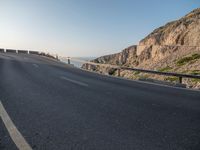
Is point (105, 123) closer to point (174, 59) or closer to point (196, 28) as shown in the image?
point (174, 59)

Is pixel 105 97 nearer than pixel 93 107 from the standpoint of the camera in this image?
No

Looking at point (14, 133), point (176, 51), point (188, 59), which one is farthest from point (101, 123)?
point (176, 51)

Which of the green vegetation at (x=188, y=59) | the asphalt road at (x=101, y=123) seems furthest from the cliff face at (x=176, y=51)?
the asphalt road at (x=101, y=123)

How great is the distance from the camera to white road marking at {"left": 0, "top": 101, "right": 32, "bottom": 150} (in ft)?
13.9

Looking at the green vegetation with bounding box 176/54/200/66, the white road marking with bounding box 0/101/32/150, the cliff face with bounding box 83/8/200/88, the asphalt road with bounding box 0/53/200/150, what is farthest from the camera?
the green vegetation with bounding box 176/54/200/66

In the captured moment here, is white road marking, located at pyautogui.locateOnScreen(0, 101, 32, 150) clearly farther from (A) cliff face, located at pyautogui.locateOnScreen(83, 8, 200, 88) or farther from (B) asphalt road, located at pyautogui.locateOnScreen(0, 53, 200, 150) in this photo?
(A) cliff face, located at pyautogui.locateOnScreen(83, 8, 200, 88)

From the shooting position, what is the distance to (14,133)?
4891mm

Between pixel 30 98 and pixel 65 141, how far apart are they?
4224 mm

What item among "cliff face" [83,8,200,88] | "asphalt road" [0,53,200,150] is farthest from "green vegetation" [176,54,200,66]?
"asphalt road" [0,53,200,150]

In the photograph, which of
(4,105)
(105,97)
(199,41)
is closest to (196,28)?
(199,41)

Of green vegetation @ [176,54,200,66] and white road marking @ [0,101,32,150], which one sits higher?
green vegetation @ [176,54,200,66]

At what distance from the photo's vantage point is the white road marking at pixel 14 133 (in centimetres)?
423

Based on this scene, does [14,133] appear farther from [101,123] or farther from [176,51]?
[176,51]

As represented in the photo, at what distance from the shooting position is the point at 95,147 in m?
4.22
